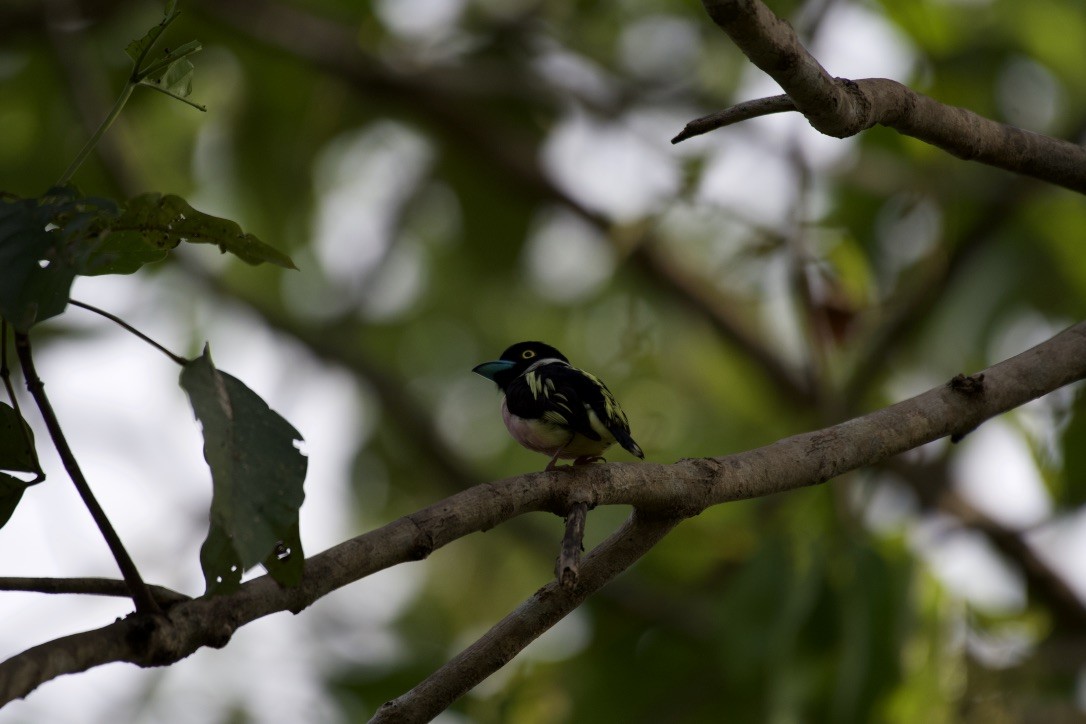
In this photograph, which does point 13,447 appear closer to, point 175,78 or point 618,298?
point 175,78

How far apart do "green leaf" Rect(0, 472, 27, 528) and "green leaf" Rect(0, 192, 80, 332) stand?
430mm

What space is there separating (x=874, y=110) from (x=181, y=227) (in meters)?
1.43

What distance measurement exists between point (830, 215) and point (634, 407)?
2.01 meters

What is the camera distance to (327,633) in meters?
8.67

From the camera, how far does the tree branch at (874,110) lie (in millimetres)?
2197

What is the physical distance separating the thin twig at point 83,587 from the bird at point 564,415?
1737 millimetres

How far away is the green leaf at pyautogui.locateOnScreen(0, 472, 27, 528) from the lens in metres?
2.15

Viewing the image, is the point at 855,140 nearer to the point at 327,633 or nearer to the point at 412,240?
Result: the point at 412,240

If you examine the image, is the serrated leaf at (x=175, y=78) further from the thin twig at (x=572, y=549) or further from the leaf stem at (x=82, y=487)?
the thin twig at (x=572, y=549)

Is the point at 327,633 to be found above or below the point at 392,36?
below

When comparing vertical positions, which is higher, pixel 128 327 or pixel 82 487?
pixel 128 327

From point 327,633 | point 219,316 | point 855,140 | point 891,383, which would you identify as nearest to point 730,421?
point 891,383

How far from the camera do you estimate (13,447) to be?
2123 millimetres

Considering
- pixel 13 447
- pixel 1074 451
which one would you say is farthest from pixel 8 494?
pixel 1074 451
